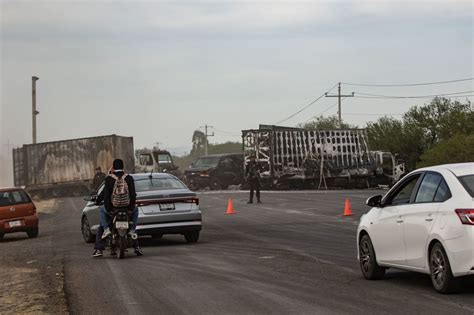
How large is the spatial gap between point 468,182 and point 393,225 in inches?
59.0

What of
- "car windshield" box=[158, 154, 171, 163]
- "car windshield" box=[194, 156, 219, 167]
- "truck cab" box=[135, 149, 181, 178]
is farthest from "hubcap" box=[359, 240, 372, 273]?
"car windshield" box=[158, 154, 171, 163]

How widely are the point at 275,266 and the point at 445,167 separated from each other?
4149mm

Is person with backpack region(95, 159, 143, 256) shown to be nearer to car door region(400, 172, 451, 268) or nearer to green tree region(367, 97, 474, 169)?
car door region(400, 172, 451, 268)

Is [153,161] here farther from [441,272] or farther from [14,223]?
[441,272]

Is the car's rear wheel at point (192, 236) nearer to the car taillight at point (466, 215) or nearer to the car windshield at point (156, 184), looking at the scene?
the car windshield at point (156, 184)

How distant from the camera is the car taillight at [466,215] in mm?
9586

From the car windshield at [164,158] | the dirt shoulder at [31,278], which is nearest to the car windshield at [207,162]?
the car windshield at [164,158]

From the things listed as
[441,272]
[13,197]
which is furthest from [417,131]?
[441,272]

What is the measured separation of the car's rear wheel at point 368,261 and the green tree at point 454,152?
35143 mm

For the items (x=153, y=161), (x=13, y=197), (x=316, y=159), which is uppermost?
(x=153, y=161)

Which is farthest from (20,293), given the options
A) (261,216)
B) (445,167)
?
(261,216)

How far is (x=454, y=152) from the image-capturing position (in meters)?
47.6

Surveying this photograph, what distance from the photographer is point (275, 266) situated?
14.0 metres

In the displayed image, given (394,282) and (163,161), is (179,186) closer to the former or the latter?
(394,282)
